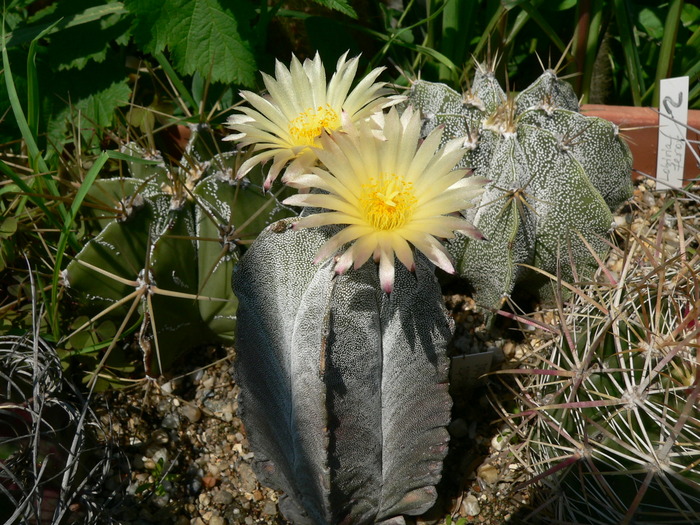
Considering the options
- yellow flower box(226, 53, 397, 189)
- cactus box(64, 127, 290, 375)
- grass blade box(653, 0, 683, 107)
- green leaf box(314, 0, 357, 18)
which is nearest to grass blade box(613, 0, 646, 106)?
grass blade box(653, 0, 683, 107)

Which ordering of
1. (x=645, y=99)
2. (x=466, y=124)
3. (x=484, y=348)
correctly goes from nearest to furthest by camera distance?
(x=466, y=124) < (x=484, y=348) < (x=645, y=99)

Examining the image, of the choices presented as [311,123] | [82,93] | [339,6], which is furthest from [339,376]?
[82,93]

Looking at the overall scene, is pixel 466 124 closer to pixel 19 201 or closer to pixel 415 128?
pixel 415 128

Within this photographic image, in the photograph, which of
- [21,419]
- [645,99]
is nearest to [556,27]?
[645,99]

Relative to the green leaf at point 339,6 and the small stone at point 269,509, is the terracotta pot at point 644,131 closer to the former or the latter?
the green leaf at point 339,6

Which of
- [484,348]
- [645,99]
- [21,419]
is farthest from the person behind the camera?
[645,99]

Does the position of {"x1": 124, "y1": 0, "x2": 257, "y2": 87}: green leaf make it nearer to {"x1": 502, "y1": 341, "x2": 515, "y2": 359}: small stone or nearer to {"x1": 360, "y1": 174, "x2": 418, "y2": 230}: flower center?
{"x1": 360, "y1": 174, "x2": 418, "y2": 230}: flower center
